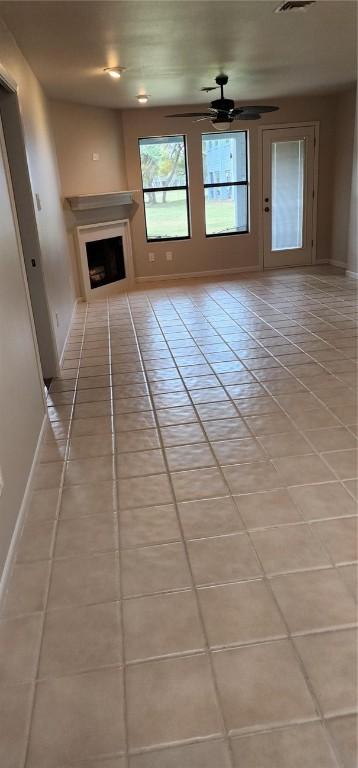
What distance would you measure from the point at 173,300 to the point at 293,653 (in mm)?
5180

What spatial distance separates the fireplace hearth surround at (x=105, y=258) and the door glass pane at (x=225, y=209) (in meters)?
1.25

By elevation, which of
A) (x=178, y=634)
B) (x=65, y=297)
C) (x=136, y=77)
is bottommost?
(x=178, y=634)

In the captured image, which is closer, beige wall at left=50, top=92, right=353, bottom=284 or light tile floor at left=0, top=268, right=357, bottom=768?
light tile floor at left=0, top=268, right=357, bottom=768

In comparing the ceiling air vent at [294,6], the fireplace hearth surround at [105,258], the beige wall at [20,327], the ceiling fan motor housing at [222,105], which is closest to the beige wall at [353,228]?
the ceiling fan motor housing at [222,105]

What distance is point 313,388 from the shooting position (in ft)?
11.0

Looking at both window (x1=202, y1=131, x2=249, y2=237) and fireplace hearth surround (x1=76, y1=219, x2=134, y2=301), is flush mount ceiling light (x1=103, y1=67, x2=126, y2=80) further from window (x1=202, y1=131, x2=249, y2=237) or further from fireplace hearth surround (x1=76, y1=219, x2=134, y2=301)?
window (x1=202, y1=131, x2=249, y2=237)

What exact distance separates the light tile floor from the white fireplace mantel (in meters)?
3.24

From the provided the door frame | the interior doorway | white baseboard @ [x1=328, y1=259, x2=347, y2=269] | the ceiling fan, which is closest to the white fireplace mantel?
the ceiling fan

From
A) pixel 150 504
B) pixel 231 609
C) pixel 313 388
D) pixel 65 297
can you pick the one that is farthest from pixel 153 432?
pixel 65 297

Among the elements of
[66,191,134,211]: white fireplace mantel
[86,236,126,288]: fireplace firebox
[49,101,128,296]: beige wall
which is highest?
[49,101,128,296]: beige wall

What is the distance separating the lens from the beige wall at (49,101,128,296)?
6.06 metres

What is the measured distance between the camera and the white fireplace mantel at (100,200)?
6.12 meters

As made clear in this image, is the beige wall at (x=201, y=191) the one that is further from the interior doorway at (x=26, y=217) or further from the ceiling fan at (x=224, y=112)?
the interior doorway at (x=26, y=217)

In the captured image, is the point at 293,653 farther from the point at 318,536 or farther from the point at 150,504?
the point at 150,504
